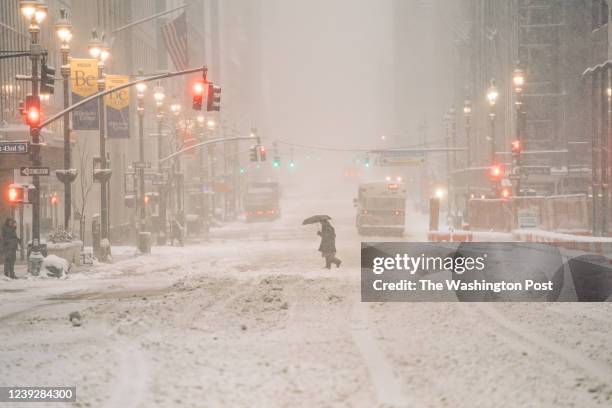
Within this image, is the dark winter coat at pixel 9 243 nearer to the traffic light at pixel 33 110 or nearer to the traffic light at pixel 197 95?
the traffic light at pixel 33 110

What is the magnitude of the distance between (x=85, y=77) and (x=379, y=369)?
870 inches

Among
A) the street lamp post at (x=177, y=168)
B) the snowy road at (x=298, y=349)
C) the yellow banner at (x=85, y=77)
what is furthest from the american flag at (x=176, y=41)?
the snowy road at (x=298, y=349)

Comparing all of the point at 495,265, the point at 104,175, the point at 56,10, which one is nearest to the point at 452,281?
the point at 495,265

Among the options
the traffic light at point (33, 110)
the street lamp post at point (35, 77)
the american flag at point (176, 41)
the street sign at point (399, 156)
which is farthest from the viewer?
the street sign at point (399, 156)

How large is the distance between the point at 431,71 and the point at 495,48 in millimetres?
112207

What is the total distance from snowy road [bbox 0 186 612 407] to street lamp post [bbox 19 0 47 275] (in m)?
5.22

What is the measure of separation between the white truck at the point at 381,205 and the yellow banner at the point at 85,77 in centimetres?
2502

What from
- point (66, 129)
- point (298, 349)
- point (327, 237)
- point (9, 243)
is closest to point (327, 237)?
point (327, 237)

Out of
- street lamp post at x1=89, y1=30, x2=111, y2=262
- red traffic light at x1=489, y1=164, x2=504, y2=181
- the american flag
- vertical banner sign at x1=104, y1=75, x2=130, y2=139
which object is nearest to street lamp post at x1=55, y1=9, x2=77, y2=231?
street lamp post at x1=89, y1=30, x2=111, y2=262

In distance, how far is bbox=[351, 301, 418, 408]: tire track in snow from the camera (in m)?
9.86

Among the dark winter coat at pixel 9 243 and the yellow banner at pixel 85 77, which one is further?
the yellow banner at pixel 85 77

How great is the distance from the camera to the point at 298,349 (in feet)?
44.1

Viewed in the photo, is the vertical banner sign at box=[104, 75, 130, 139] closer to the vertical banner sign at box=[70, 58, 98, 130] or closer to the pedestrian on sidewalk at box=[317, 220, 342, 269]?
the vertical banner sign at box=[70, 58, 98, 130]

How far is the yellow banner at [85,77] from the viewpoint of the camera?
31031 millimetres
